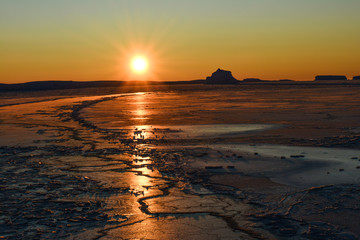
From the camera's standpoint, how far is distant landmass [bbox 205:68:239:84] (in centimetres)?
17900

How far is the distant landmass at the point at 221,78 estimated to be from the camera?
587 feet

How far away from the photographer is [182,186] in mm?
6695

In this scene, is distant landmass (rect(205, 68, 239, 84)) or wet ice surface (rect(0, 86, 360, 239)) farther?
distant landmass (rect(205, 68, 239, 84))

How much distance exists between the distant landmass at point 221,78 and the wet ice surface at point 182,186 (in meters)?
168

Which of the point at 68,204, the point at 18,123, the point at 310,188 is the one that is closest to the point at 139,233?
the point at 68,204

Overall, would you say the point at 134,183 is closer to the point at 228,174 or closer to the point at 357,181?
the point at 228,174

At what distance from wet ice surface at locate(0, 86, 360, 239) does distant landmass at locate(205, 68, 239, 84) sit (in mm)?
168056

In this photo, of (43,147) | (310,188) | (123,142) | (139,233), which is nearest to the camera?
(139,233)

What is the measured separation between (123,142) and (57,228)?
258 inches

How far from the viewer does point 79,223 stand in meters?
5.05

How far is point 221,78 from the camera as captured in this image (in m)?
181

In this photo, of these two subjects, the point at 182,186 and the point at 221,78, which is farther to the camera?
the point at 221,78

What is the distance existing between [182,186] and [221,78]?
176 meters

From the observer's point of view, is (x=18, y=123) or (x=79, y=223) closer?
(x=79, y=223)
